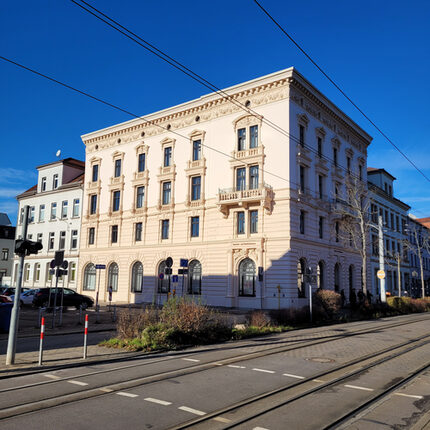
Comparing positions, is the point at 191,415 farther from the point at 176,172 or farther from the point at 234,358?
the point at 176,172

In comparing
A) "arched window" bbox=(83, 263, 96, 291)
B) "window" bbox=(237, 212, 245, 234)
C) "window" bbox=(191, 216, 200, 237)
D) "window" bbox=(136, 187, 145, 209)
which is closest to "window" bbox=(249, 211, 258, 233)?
"window" bbox=(237, 212, 245, 234)

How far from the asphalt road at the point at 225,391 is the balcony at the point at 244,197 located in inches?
812

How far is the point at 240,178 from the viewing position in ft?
114

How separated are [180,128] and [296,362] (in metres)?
31.9

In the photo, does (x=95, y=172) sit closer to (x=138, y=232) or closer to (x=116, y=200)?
(x=116, y=200)

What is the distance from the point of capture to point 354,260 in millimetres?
40375

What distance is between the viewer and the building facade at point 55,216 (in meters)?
46.7

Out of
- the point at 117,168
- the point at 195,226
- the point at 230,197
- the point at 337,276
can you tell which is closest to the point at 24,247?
the point at 230,197

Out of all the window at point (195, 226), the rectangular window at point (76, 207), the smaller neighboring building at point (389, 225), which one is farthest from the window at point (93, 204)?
the smaller neighboring building at point (389, 225)

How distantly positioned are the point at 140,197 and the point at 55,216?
541 inches

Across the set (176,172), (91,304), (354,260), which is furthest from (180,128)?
(354,260)

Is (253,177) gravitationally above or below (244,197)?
above

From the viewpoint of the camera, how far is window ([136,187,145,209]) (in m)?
41.5

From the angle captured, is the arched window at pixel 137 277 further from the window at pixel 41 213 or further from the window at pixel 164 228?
the window at pixel 41 213
